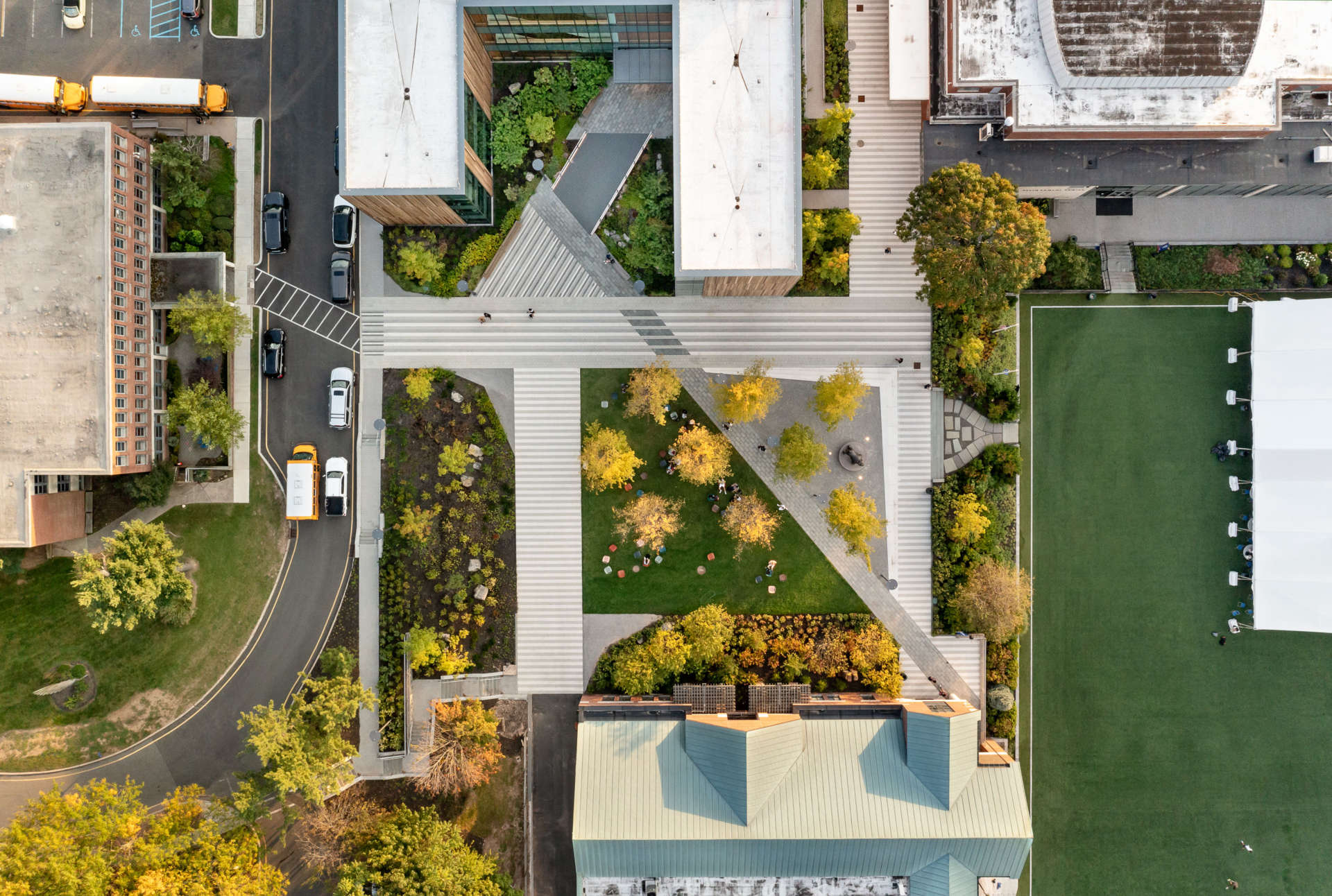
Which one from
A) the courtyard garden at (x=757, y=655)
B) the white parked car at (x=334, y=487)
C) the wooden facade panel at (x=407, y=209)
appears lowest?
the courtyard garden at (x=757, y=655)

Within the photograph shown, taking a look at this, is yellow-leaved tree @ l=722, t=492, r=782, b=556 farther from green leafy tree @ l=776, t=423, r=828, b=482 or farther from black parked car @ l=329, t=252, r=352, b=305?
black parked car @ l=329, t=252, r=352, b=305

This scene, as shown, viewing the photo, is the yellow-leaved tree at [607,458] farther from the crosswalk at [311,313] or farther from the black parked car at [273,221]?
the black parked car at [273,221]

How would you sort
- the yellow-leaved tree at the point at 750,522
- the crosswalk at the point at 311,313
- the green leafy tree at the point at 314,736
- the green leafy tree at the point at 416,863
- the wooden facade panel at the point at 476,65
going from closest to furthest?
the green leafy tree at the point at 314,736
the green leafy tree at the point at 416,863
the wooden facade panel at the point at 476,65
the yellow-leaved tree at the point at 750,522
the crosswalk at the point at 311,313

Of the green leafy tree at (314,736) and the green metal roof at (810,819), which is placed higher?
the green leafy tree at (314,736)

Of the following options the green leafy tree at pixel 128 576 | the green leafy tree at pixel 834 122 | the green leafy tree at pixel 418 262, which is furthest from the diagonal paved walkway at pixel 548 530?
the green leafy tree at pixel 834 122

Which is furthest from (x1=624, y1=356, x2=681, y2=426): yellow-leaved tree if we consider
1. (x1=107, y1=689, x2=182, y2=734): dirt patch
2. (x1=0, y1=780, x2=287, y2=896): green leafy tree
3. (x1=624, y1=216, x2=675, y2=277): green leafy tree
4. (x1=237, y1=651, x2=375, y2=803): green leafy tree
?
(x1=107, y1=689, x2=182, y2=734): dirt patch

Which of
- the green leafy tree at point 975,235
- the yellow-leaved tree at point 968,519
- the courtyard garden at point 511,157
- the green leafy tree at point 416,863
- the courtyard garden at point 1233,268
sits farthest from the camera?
the courtyard garden at point 1233,268

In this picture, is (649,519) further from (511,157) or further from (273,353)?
(273,353)
